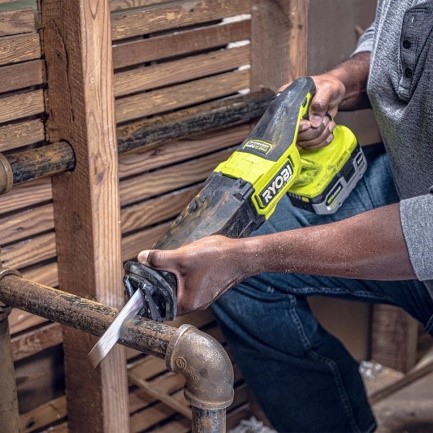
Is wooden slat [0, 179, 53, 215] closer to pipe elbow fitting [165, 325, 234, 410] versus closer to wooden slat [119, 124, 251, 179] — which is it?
wooden slat [119, 124, 251, 179]

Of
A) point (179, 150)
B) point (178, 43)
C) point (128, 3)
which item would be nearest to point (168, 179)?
point (179, 150)

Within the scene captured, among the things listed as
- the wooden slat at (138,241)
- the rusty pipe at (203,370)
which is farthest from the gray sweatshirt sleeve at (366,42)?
the rusty pipe at (203,370)

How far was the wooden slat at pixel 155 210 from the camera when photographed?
6.55ft

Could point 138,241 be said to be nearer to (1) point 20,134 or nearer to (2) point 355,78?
(1) point 20,134

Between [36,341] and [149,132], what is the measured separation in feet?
1.62

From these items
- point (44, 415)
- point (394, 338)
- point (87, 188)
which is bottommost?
point (394, 338)

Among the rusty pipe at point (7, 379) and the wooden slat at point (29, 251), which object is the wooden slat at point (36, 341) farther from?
the rusty pipe at point (7, 379)

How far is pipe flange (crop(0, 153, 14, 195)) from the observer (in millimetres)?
1553

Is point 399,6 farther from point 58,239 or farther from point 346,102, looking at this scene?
point 58,239

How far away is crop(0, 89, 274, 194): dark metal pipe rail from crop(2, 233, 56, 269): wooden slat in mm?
196

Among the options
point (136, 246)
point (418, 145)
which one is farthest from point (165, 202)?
point (418, 145)

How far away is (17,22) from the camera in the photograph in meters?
1.66

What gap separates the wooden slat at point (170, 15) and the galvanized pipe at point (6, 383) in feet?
2.17

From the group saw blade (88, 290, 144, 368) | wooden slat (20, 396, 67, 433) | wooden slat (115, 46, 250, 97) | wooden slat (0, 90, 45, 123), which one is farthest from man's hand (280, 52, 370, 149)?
wooden slat (20, 396, 67, 433)
